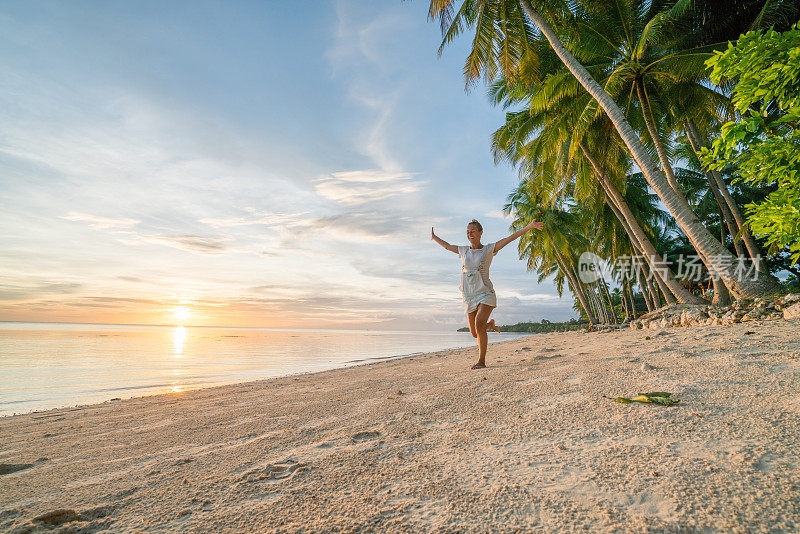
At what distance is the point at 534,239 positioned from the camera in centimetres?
2377

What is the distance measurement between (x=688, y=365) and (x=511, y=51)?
10.5m

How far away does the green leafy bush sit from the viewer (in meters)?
2.57

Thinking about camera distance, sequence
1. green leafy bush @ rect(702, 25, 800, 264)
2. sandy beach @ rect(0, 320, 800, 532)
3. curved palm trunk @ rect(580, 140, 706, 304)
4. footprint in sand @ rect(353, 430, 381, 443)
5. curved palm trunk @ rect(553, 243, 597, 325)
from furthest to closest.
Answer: curved palm trunk @ rect(553, 243, 597, 325) → curved palm trunk @ rect(580, 140, 706, 304) → green leafy bush @ rect(702, 25, 800, 264) → footprint in sand @ rect(353, 430, 381, 443) → sandy beach @ rect(0, 320, 800, 532)

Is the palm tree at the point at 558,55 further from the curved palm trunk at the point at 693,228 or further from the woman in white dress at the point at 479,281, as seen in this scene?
the woman in white dress at the point at 479,281

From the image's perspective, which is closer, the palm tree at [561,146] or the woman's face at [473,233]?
the woman's face at [473,233]

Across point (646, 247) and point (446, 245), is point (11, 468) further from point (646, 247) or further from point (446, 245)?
point (646, 247)

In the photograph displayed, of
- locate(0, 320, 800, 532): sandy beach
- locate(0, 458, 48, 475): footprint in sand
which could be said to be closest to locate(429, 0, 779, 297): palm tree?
locate(0, 320, 800, 532): sandy beach

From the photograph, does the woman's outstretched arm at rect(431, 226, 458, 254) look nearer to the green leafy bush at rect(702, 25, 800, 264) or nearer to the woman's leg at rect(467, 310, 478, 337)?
the woman's leg at rect(467, 310, 478, 337)

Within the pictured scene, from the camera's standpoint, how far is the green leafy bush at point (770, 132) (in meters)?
2.57

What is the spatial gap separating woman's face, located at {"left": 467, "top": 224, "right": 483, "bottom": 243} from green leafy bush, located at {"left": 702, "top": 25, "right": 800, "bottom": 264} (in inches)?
94.6

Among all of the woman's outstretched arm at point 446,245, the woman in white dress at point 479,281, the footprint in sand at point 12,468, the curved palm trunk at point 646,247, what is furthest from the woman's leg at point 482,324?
the curved palm trunk at point 646,247

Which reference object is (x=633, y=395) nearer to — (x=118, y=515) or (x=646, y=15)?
(x=118, y=515)

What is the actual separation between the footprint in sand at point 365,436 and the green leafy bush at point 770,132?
10.4 feet

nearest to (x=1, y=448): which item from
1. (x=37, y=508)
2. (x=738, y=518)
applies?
(x=37, y=508)
